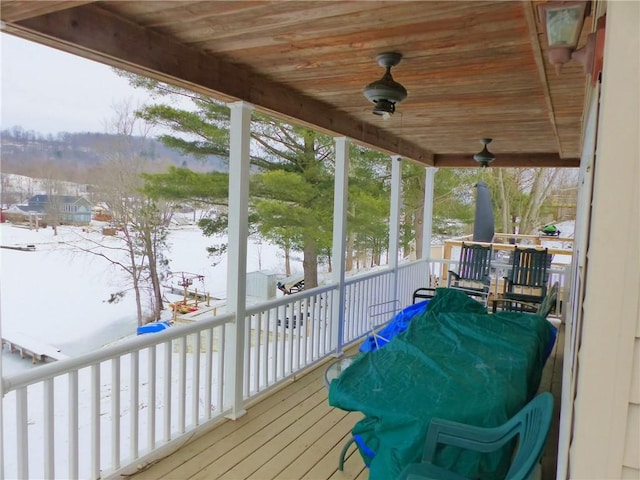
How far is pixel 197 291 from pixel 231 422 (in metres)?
3.80

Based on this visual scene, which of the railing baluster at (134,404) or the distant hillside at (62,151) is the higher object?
the distant hillside at (62,151)

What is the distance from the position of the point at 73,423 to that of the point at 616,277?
7.93ft

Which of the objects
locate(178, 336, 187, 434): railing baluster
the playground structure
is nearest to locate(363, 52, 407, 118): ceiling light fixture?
locate(178, 336, 187, 434): railing baluster

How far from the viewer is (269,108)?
3.25 metres

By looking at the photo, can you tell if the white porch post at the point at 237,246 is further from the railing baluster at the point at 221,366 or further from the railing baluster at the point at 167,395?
the railing baluster at the point at 167,395

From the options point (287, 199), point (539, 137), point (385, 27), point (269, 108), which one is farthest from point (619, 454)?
point (287, 199)

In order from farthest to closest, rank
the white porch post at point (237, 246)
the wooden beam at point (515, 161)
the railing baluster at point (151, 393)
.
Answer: the wooden beam at point (515, 161)
the white porch post at point (237, 246)
the railing baluster at point (151, 393)

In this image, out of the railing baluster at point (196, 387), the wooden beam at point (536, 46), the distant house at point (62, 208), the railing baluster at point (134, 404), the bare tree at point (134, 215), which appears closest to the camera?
the wooden beam at point (536, 46)

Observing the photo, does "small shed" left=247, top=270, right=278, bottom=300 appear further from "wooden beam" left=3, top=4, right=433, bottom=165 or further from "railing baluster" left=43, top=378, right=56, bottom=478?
"railing baluster" left=43, top=378, right=56, bottom=478

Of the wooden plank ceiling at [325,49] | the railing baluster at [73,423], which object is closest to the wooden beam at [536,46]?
the wooden plank ceiling at [325,49]

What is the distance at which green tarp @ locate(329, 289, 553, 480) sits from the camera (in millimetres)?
1935

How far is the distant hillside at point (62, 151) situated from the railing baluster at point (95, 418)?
8.91 ft

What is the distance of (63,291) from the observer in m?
5.26

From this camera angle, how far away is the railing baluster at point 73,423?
2176 millimetres
